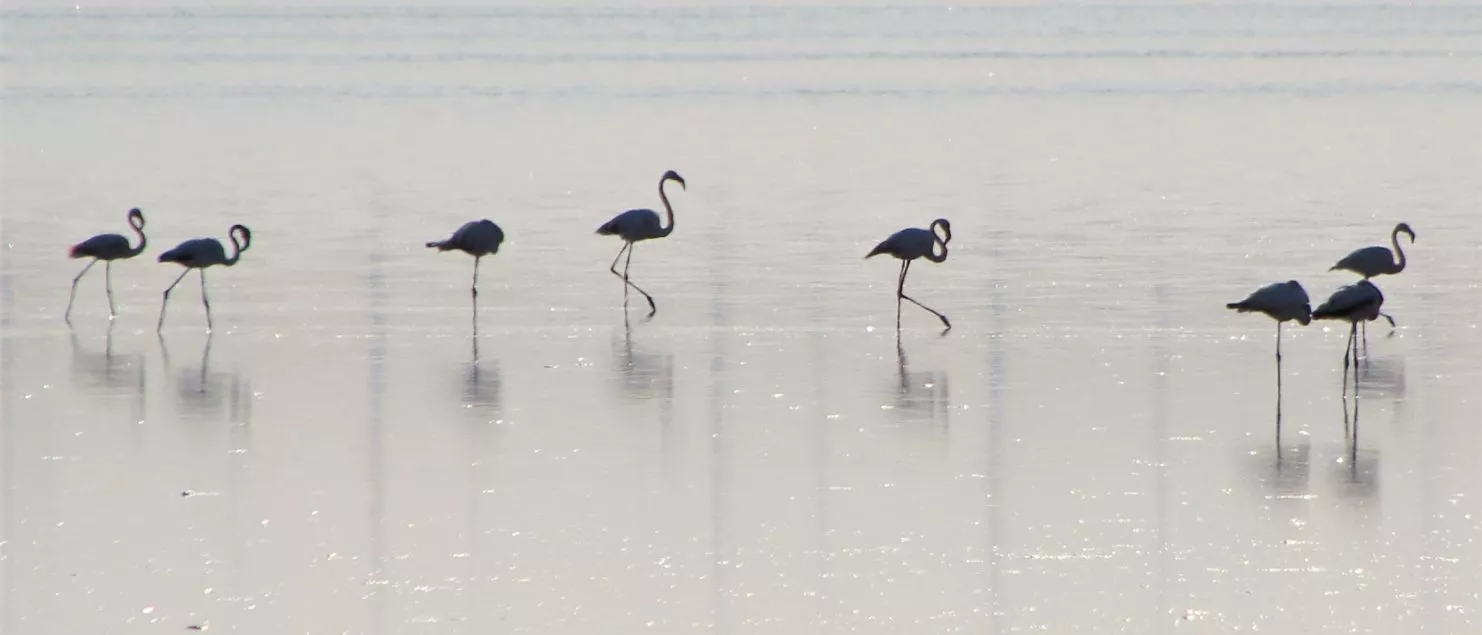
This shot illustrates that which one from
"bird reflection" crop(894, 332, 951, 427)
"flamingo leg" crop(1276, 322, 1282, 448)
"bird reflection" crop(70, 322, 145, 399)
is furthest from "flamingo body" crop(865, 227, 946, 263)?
"bird reflection" crop(70, 322, 145, 399)

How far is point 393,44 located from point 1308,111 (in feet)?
121

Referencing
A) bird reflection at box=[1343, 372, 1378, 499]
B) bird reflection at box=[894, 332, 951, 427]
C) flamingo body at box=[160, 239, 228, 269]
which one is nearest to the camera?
bird reflection at box=[1343, 372, 1378, 499]

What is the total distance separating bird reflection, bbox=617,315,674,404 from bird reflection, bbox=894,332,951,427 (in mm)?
1178

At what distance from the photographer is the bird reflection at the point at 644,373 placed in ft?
36.2

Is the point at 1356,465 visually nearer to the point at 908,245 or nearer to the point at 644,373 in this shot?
the point at 644,373

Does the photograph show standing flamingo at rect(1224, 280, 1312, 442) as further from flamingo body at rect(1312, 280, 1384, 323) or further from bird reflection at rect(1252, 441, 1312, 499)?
bird reflection at rect(1252, 441, 1312, 499)

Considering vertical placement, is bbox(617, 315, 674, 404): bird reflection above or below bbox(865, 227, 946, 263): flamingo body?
below

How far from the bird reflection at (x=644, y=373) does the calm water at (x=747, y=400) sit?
2.2 inches

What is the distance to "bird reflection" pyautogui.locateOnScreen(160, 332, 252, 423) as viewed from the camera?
10.6 meters

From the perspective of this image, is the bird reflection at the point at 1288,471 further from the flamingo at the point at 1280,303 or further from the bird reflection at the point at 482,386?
the bird reflection at the point at 482,386

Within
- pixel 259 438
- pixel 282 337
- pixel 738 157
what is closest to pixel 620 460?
pixel 259 438

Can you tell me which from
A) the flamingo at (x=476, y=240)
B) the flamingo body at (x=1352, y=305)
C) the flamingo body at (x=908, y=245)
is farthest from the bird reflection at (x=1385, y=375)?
the flamingo at (x=476, y=240)

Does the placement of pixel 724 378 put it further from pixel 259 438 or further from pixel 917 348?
pixel 259 438

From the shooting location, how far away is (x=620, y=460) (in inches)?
366
